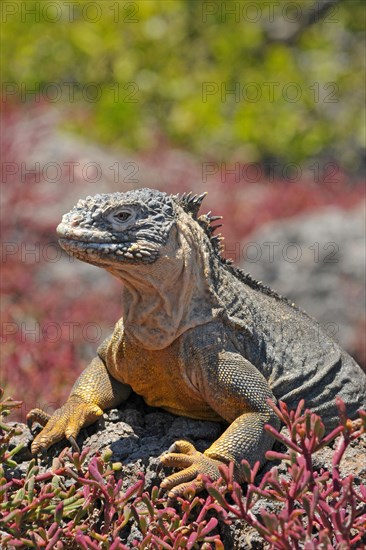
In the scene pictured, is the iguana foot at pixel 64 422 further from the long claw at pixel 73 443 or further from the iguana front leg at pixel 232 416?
the iguana front leg at pixel 232 416

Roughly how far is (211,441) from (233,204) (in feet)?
25.2

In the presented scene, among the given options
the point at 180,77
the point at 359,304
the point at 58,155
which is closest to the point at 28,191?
the point at 58,155

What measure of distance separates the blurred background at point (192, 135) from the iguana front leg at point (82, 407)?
314cm

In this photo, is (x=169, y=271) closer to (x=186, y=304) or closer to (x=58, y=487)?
(x=186, y=304)

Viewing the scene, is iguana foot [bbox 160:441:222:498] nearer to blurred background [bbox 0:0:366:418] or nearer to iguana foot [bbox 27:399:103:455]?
iguana foot [bbox 27:399:103:455]

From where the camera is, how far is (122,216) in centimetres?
Result: 326

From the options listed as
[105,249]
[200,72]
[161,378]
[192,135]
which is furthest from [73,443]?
[200,72]

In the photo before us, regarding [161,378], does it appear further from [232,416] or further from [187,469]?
[187,469]

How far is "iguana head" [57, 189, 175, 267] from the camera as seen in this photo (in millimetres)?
3168

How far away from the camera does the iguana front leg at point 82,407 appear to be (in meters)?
3.45

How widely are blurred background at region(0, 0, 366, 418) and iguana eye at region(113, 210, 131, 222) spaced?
12.2 ft

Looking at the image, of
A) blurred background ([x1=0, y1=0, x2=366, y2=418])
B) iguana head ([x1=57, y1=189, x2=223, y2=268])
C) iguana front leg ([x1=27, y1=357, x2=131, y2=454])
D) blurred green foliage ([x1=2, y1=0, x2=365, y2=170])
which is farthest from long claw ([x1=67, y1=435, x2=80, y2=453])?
blurred green foliage ([x1=2, y1=0, x2=365, y2=170])

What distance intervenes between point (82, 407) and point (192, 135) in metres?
10.5

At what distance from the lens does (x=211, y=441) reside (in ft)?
11.8
